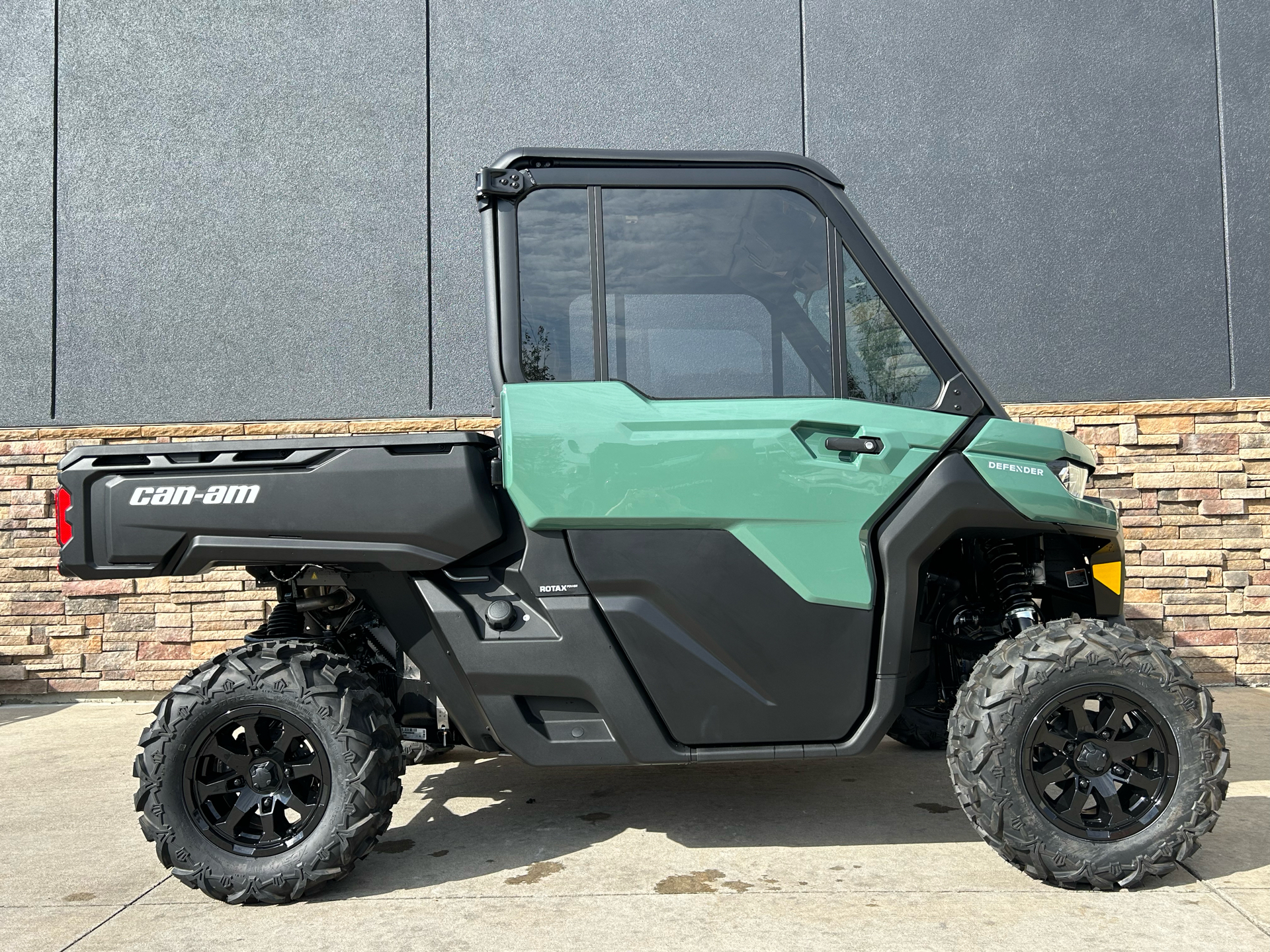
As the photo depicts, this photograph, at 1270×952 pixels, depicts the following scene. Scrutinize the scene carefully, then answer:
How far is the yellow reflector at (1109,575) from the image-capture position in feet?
11.3

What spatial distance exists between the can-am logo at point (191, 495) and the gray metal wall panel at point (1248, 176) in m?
6.58

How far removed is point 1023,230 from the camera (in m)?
6.42

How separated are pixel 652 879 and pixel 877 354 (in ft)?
6.75

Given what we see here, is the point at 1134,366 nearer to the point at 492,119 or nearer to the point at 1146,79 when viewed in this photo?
the point at 1146,79

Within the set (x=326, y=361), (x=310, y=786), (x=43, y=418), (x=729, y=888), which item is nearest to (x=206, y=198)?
(x=326, y=361)

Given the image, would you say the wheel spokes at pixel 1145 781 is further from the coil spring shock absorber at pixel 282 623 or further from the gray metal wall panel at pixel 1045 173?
the gray metal wall panel at pixel 1045 173

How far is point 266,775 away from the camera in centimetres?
310

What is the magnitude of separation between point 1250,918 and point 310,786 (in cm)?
315

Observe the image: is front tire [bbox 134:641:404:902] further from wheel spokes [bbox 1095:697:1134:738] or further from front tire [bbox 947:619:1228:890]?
wheel spokes [bbox 1095:697:1134:738]

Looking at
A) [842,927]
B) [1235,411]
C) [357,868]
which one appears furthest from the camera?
[1235,411]

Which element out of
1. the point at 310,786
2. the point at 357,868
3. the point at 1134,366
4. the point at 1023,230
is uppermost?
the point at 1023,230

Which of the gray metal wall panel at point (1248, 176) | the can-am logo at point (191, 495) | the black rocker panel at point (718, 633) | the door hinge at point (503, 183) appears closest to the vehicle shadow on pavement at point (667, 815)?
the black rocker panel at point (718, 633)

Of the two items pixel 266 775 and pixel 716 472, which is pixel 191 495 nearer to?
pixel 266 775

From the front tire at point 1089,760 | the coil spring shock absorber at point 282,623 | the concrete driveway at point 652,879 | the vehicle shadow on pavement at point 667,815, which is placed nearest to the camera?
the concrete driveway at point 652,879
